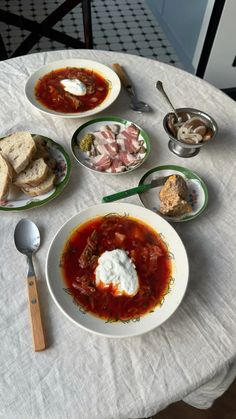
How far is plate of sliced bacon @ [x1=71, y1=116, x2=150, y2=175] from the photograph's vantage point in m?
1.12

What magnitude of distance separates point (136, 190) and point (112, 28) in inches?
109

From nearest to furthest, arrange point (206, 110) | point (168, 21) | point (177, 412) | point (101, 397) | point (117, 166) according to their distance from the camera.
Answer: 1. point (101, 397)
2. point (117, 166)
3. point (206, 110)
4. point (177, 412)
5. point (168, 21)

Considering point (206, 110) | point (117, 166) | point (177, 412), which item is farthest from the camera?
point (177, 412)

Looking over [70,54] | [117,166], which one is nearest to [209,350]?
[117,166]

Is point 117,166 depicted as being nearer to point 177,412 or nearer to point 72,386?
point 72,386

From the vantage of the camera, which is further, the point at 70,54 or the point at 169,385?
the point at 70,54

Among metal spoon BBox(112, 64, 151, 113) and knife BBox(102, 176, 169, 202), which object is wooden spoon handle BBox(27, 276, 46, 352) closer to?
knife BBox(102, 176, 169, 202)

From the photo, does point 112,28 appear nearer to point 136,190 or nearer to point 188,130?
point 188,130

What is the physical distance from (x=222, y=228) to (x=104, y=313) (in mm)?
392

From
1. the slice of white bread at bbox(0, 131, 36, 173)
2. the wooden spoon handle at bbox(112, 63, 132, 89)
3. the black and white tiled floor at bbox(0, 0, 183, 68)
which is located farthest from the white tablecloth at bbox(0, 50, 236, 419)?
Result: the black and white tiled floor at bbox(0, 0, 183, 68)

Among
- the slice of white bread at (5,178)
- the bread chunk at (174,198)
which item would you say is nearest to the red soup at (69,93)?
the slice of white bread at (5,178)

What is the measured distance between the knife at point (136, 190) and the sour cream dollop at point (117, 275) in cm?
20

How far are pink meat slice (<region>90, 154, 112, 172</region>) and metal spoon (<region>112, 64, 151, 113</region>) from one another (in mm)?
273

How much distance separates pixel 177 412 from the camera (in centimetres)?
150
